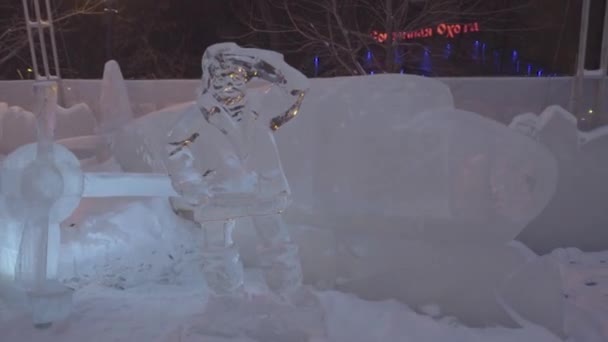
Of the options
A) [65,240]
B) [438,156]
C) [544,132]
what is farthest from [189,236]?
[544,132]

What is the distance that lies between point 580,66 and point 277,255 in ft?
17.2

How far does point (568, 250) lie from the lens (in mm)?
4273

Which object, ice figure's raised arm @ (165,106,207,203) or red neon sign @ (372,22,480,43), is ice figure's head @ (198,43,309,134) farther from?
red neon sign @ (372,22,480,43)

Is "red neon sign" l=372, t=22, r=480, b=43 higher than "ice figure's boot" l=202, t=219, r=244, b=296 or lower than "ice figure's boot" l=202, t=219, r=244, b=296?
higher

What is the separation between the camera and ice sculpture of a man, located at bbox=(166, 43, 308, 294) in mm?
2395

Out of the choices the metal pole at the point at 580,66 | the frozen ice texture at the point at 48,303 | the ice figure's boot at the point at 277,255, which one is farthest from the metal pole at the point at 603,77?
the frozen ice texture at the point at 48,303

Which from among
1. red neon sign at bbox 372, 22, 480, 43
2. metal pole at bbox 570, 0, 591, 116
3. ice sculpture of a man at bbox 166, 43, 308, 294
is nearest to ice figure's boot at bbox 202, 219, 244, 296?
ice sculpture of a man at bbox 166, 43, 308, 294

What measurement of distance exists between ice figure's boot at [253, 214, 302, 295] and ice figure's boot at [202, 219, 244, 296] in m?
0.15

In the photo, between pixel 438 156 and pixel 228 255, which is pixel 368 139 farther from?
pixel 228 255

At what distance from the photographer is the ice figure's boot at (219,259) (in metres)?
2.47

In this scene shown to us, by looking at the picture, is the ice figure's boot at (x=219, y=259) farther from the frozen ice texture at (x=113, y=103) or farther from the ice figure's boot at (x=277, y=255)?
the frozen ice texture at (x=113, y=103)

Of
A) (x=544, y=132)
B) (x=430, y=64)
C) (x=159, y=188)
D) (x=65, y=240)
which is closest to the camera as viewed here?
(x=159, y=188)

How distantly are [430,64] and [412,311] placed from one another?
7703 millimetres

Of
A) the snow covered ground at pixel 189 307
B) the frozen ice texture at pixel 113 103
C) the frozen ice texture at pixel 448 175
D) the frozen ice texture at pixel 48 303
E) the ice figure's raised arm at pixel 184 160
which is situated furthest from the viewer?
the frozen ice texture at pixel 113 103
